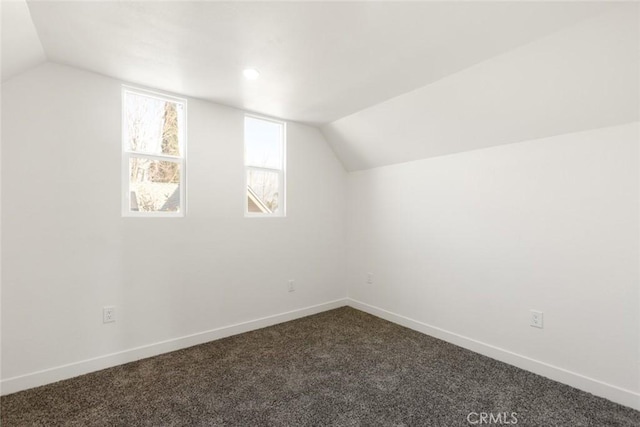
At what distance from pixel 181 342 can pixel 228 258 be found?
0.86m

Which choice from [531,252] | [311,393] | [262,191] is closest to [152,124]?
[262,191]

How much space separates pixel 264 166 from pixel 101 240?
1706 mm

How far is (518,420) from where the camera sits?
1.81 metres

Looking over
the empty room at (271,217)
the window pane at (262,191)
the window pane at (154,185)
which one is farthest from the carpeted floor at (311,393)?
the window pane at (262,191)

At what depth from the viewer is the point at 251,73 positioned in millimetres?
2354

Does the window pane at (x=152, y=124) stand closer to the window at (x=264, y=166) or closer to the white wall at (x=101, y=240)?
the white wall at (x=101, y=240)

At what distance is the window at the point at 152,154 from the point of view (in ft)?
8.54

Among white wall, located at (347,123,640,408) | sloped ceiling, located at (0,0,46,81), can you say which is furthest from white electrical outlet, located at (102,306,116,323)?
white wall, located at (347,123,640,408)

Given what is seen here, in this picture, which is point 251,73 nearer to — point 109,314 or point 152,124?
point 152,124

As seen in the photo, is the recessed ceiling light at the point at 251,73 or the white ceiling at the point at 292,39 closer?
the white ceiling at the point at 292,39

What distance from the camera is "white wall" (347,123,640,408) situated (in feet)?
6.52

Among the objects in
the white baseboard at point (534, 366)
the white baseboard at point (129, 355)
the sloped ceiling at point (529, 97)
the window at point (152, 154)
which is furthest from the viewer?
the window at point (152, 154)

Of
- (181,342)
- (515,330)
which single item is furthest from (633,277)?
(181,342)

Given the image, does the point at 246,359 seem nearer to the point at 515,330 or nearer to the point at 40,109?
the point at 515,330
